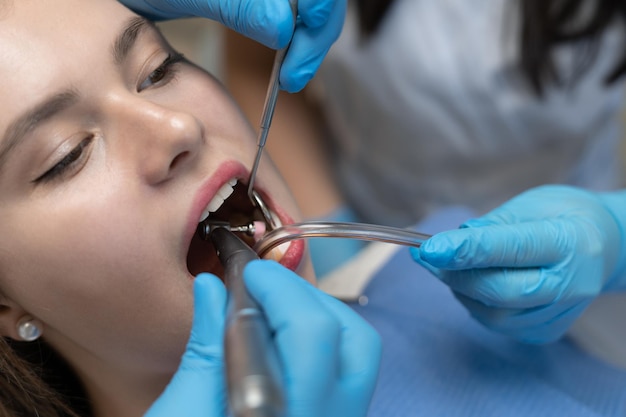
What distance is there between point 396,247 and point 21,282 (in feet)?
2.68

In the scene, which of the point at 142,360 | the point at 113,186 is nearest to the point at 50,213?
the point at 113,186

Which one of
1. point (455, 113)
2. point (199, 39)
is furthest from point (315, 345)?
point (199, 39)

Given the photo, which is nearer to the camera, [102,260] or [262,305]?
[262,305]

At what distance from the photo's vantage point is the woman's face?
0.83 meters

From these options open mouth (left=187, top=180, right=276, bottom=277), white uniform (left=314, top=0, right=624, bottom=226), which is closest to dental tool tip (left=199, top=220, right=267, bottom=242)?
open mouth (left=187, top=180, right=276, bottom=277)

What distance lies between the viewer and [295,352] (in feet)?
2.13

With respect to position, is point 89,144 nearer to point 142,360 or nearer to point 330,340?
point 142,360

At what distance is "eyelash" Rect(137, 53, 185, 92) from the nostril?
133mm

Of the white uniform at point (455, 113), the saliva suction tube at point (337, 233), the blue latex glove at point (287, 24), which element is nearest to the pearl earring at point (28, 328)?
the saliva suction tube at point (337, 233)

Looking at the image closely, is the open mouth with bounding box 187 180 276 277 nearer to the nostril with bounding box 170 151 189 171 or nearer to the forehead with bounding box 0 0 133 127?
the nostril with bounding box 170 151 189 171

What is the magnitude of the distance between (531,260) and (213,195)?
18.6 inches

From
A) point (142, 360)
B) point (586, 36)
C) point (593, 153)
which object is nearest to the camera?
point (142, 360)

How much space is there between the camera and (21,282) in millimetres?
886

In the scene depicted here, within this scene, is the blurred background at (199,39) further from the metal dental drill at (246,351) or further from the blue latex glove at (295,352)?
the blue latex glove at (295,352)
